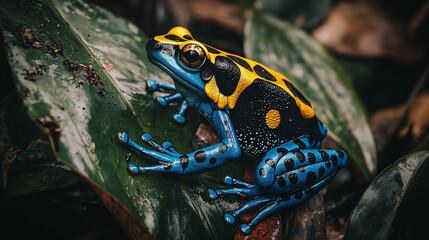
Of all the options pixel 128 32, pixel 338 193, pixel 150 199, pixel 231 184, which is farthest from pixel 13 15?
pixel 338 193

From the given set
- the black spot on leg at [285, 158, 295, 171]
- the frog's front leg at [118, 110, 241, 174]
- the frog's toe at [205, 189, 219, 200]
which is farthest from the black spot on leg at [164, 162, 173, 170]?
the black spot on leg at [285, 158, 295, 171]

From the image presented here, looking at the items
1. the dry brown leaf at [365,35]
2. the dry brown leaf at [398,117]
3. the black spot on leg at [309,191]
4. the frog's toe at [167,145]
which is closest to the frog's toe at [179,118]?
the frog's toe at [167,145]

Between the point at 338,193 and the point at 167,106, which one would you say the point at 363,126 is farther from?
the point at 167,106

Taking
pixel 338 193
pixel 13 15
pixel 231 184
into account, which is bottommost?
pixel 338 193

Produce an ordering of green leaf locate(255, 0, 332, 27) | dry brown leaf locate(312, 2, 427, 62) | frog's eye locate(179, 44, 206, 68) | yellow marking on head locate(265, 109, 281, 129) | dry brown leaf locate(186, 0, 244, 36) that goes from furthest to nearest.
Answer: dry brown leaf locate(186, 0, 244, 36) < dry brown leaf locate(312, 2, 427, 62) < green leaf locate(255, 0, 332, 27) < yellow marking on head locate(265, 109, 281, 129) < frog's eye locate(179, 44, 206, 68)

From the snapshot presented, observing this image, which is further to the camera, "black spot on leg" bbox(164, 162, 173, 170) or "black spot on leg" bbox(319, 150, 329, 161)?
"black spot on leg" bbox(319, 150, 329, 161)

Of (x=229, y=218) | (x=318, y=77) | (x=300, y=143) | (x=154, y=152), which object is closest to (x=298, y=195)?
(x=300, y=143)

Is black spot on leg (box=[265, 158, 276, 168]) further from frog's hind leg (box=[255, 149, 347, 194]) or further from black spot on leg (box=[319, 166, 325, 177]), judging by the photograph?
black spot on leg (box=[319, 166, 325, 177])
